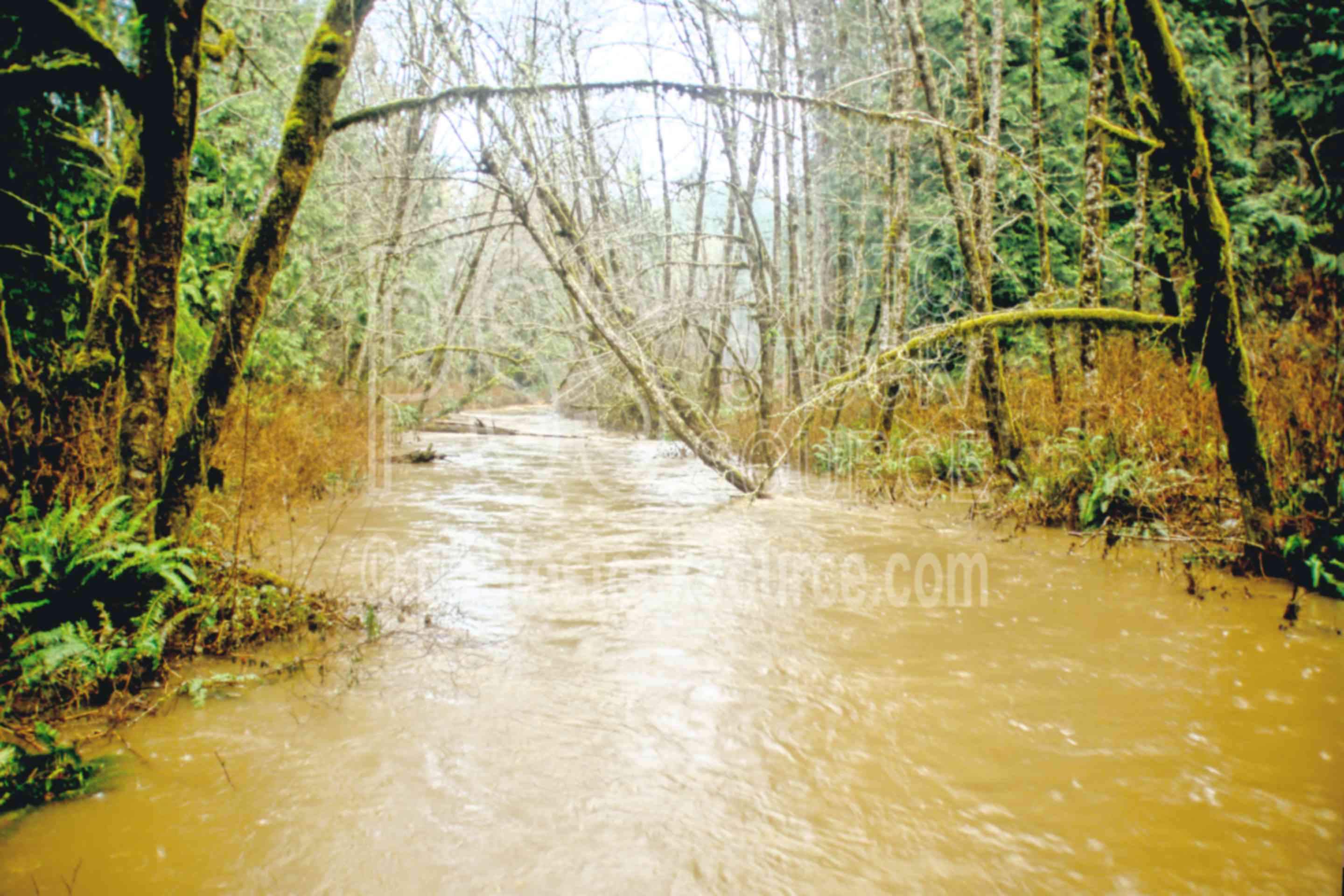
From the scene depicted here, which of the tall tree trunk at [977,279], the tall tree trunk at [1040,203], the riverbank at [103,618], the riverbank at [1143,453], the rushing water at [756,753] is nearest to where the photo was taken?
the rushing water at [756,753]

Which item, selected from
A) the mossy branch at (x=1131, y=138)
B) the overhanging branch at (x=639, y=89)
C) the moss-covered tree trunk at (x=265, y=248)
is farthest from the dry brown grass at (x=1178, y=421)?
the moss-covered tree trunk at (x=265, y=248)

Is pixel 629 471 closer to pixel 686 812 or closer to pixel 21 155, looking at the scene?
pixel 21 155

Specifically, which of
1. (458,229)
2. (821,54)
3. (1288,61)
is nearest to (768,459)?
(821,54)

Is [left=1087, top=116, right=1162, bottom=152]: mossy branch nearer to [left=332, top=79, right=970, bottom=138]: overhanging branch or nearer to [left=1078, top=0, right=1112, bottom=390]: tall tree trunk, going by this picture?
[left=332, top=79, right=970, bottom=138]: overhanging branch

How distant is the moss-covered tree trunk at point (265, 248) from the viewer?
404 cm

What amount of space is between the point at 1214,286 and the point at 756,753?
4839 mm

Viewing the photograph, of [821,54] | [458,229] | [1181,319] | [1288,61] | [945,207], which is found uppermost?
[821,54]

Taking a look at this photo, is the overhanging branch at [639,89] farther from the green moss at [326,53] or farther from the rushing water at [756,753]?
the rushing water at [756,753]

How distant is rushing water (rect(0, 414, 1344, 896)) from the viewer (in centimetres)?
251

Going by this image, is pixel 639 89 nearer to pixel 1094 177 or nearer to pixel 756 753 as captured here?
pixel 756 753

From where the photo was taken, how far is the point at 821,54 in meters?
18.2

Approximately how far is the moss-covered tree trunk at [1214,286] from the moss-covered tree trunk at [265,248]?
18.1ft

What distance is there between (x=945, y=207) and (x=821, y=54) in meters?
7.80

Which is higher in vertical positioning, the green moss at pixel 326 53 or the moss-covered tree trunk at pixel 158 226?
the green moss at pixel 326 53
